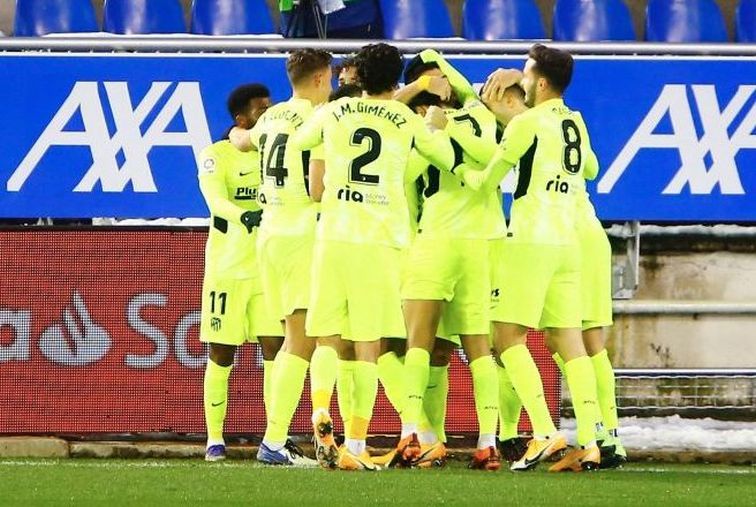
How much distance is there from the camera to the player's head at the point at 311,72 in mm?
8930

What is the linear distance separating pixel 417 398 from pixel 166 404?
1.84 meters

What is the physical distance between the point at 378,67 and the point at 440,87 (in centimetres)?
66

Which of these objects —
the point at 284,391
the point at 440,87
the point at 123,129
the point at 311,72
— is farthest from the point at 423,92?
the point at 123,129

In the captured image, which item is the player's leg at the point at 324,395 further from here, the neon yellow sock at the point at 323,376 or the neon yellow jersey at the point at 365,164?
the neon yellow jersey at the point at 365,164

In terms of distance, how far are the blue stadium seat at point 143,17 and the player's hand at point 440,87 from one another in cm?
371

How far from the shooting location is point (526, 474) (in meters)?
8.42

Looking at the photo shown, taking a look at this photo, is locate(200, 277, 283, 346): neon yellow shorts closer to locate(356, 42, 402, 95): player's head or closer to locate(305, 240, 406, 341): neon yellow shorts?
locate(305, 240, 406, 341): neon yellow shorts

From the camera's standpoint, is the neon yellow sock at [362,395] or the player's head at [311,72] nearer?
the neon yellow sock at [362,395]

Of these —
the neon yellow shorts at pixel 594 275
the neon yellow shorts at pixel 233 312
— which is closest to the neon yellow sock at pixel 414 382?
the neon yellow shorts at pixel 594 275

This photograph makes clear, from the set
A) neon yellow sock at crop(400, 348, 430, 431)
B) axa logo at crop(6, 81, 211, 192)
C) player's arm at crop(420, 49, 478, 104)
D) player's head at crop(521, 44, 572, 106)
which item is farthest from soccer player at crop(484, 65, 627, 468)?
axa logo at crop(6, 81, 211, 192)

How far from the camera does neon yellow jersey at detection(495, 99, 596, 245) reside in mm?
8594

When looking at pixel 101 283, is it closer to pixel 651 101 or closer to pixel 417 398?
pixel 417 398

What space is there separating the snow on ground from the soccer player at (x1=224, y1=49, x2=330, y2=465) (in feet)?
6.90

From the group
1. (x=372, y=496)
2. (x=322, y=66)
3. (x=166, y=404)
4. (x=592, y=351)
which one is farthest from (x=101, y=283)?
(x=372, y=496)
